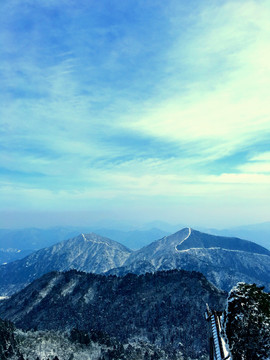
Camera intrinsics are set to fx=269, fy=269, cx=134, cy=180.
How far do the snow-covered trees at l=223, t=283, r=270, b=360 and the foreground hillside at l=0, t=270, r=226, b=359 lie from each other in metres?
104

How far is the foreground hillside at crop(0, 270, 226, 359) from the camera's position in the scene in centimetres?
12562

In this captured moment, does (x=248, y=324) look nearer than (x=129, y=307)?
Yes

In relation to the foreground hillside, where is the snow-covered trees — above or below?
above

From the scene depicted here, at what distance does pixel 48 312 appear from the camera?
15512cm

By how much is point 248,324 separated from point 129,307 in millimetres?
147021

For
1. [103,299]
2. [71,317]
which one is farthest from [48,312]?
[103,299]

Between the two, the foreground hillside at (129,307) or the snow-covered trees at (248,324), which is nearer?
the snow-covered trees at (248,324)

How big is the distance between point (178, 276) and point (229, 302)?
499 feet

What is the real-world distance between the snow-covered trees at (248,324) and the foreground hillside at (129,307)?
104m

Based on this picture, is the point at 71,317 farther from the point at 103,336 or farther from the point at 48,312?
the point at 103,336

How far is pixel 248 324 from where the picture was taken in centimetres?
1714

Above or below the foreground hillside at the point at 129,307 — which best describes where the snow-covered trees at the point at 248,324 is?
above

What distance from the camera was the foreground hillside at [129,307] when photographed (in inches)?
4946

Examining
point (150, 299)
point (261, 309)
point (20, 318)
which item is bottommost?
point (20, 318)
